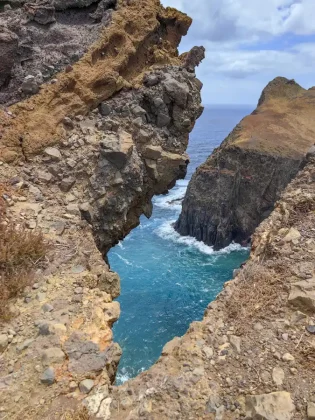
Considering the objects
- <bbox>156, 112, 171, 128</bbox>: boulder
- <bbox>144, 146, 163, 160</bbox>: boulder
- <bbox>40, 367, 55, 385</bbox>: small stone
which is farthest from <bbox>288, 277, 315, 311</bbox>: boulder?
<bbox>156, 112, 171, 128</bbox>: boulder

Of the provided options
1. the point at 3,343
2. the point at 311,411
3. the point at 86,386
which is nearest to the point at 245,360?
the point at 311,411

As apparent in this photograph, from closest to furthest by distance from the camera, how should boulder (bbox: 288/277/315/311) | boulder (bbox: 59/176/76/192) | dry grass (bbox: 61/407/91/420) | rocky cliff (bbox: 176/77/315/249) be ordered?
dry grass (bbox: 61/407/91/420), boulder (bbox: 288/277/315/311), boulder (bbox: 59/176/76/192), rocky cliff (bbox: 176/77/315/249)

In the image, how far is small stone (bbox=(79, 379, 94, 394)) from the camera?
16.3ft

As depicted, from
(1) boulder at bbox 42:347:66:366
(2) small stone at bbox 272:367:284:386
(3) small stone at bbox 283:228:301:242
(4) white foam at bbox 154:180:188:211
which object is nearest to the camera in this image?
(2) small stone at bbox 272:367:284:386

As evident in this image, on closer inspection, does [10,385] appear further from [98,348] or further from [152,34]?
[152,34]

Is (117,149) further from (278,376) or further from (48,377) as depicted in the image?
(278,376)

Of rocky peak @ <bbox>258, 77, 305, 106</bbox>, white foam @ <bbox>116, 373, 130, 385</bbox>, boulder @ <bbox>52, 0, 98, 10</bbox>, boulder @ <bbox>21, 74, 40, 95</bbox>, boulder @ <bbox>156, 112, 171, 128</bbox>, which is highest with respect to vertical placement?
rocky peak @ <bbox>258, 77, 305, 106</bbox>

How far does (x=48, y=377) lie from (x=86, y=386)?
1.82 ft

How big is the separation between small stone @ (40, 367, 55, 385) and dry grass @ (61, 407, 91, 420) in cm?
53

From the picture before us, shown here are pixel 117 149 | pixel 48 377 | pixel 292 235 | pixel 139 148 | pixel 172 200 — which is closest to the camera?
pixel 48 377

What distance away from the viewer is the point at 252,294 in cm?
629

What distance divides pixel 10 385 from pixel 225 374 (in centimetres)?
305

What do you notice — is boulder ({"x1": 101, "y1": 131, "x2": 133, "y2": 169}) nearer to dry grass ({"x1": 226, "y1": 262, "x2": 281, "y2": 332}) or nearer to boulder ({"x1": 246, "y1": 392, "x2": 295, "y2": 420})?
dry grass ({"x1": 226, "y1": 262, "x2": 281, "y2": 332})

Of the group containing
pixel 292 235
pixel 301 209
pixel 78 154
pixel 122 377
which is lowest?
pixel 122 377
